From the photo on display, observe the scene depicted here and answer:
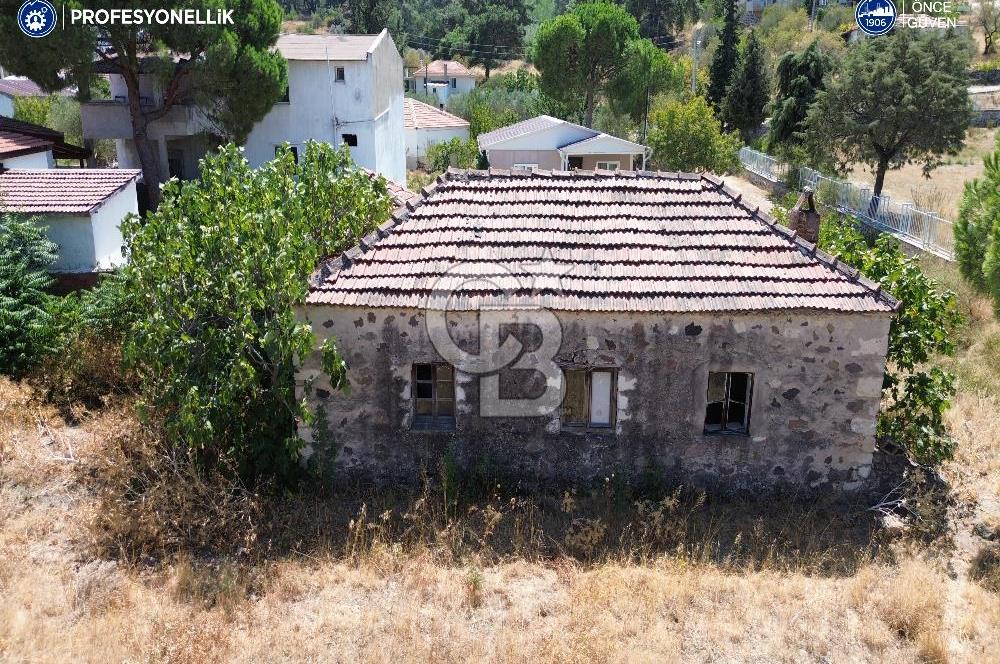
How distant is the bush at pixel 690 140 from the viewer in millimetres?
34031

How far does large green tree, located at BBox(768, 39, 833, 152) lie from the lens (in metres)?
38.4

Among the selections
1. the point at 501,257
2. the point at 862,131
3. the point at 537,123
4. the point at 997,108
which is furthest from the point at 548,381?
the point at 997,108

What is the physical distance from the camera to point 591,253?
10.7 metres

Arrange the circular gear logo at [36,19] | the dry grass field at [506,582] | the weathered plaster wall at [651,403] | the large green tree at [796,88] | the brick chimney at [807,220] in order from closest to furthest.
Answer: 1. the dry grass field at [506,582]
2. the weathered plaster wall at [651,403]
3. the brick chimney at [807,220]
4. the circular gear logo at [36,19]
5. the large green tree at [796,88]

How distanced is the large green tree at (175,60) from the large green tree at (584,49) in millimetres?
22626

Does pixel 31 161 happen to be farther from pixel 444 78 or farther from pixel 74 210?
pixel 444 78

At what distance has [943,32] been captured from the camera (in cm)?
3058

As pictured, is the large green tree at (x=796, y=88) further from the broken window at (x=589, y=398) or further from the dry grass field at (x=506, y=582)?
the broken window at (x=589, y=398)

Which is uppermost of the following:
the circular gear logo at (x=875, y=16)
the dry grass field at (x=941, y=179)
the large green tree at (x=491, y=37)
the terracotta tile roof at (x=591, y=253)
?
the large green tree at (x=491, y=37)

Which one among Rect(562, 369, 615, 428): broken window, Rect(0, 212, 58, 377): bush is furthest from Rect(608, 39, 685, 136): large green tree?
Rect(562, 369, 615, 428): broken window

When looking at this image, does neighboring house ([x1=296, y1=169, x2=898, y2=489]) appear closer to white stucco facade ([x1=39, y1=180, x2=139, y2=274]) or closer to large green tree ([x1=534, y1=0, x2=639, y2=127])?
white stucco facade ([x1=39, y1=180, x2=139, y2=274])

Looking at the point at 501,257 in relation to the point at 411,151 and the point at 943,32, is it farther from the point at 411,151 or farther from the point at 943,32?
the point at 411,151

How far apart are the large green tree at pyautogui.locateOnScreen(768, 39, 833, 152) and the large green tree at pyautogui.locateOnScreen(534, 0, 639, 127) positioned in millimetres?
10035

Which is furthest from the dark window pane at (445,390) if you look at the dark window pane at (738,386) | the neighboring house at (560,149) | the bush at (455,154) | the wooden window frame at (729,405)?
the bush at (455,154)
